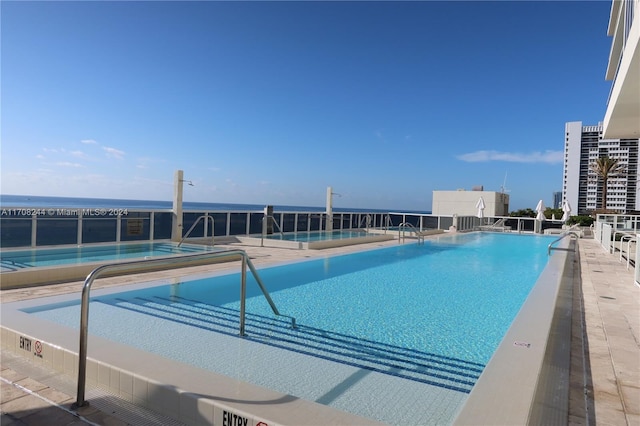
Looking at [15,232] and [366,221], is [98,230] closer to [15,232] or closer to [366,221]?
[15,232]

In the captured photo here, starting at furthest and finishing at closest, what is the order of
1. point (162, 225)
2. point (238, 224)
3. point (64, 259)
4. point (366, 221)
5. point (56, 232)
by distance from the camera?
point (366, 221)
point (238, 224)
point (162, 225)
point (56, 232)
point (64, 259)

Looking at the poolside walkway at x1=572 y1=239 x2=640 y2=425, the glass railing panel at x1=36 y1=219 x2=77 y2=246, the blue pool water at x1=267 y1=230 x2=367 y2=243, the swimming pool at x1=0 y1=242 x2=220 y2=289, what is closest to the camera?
the poolside walkway at x1=572 y1=239 x2=640 y2=425

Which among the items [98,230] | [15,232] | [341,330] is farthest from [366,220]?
[341,330]

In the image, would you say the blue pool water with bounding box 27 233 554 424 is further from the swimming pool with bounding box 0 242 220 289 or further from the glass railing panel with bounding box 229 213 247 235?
the glass railing panel with bounding box 229 213 247 235

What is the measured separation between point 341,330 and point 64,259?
501 centimetres

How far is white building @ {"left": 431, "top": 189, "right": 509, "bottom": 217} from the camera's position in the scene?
102ft

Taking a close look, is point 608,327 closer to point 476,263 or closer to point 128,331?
point 128,331

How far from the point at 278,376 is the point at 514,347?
1.77 m

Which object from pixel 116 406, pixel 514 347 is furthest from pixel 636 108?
pixel 116 406

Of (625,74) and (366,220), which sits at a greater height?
(625,74)

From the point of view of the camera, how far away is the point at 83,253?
746cm

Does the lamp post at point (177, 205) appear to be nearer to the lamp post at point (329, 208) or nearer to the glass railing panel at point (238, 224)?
the glass railing panel at point (238, 224)

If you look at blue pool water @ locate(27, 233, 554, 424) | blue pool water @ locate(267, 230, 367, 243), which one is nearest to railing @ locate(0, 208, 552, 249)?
blue pool water @ locate(267, 230, 367, 243)

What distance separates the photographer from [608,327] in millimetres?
3750
